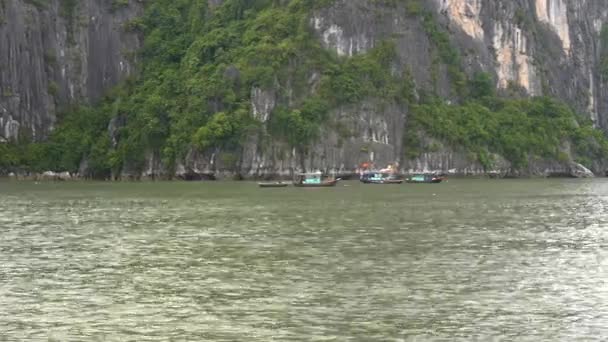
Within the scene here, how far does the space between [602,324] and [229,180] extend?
95501 mm

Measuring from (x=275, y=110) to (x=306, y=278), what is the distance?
9377 cm

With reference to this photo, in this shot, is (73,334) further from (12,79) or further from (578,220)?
(12,79)

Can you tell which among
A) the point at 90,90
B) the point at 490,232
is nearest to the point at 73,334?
the point at 490,232

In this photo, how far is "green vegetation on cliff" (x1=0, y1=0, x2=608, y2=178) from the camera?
11919 cm

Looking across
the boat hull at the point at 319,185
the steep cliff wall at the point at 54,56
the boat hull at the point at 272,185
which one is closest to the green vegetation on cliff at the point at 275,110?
the steep cliff wall at the point at 54,56

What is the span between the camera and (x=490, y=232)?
1506 inches

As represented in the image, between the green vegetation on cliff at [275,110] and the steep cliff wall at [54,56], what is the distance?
3.79 m

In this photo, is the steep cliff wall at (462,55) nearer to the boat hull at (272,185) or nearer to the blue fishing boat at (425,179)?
the blue fishing boat at (425,179)

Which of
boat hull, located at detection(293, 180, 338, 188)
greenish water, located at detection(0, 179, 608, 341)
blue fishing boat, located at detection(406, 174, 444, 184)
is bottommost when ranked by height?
greenish water, located at detection(0, 179, 608, 341)

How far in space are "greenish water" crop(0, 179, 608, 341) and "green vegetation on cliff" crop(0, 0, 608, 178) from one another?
71763 millimetres

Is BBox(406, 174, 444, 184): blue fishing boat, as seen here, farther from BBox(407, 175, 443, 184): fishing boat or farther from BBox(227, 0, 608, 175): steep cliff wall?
BBox(227, 0, 608, 175): steep cliff wall

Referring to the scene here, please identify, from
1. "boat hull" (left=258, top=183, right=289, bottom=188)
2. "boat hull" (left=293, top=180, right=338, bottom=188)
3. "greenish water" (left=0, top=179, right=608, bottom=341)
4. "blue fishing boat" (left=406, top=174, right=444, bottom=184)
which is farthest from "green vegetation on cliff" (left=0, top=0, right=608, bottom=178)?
"greenish water" (left=0, top=179, right=608, bottom=341)

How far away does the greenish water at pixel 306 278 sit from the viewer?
19953 millimetres

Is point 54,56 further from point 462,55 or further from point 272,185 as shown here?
point 272,185
